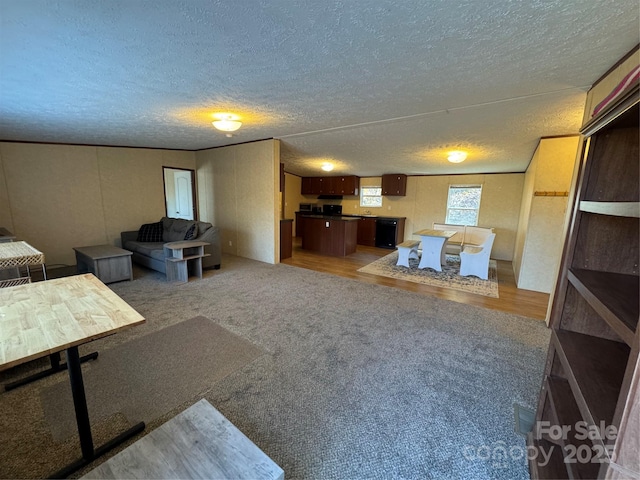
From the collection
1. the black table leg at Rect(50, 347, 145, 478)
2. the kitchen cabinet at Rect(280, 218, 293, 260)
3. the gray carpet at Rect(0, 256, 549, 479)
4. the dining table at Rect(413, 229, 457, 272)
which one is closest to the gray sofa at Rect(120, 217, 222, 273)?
the gray carpet at Rect(0, 256, 549, 479)

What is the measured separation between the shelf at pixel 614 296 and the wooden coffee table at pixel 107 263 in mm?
4975

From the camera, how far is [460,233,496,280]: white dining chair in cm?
462

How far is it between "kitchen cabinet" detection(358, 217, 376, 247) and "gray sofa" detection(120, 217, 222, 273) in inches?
171

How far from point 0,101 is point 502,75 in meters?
4.88

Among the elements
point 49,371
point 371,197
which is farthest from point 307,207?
point 49,371

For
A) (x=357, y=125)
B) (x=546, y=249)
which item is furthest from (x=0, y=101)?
(x=546, y=249)

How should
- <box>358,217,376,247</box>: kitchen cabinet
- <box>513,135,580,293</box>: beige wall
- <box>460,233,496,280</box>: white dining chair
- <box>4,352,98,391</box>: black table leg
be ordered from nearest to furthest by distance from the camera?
<box>4,352,98,391</box>: black table leg
<box>513,135,580,293</box>: beige wall
<box>460,233,496,280</box>: white dining chair
<box>358,217,376,247</box>: kitchen cabinet

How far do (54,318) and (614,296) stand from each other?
235 cm

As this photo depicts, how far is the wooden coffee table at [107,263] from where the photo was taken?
3746 mm

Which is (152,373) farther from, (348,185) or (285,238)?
(348,185)

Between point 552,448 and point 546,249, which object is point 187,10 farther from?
point 546,249

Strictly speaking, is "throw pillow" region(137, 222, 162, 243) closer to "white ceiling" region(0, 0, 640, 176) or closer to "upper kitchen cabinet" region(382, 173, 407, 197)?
"white ceiling" region(0, 0, 640, 176)

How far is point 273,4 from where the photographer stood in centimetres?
140

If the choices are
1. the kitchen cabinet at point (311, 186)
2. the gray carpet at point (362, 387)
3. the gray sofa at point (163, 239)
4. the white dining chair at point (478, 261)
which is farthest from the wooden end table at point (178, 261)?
the kitchen cabinet at point (311, 186)
